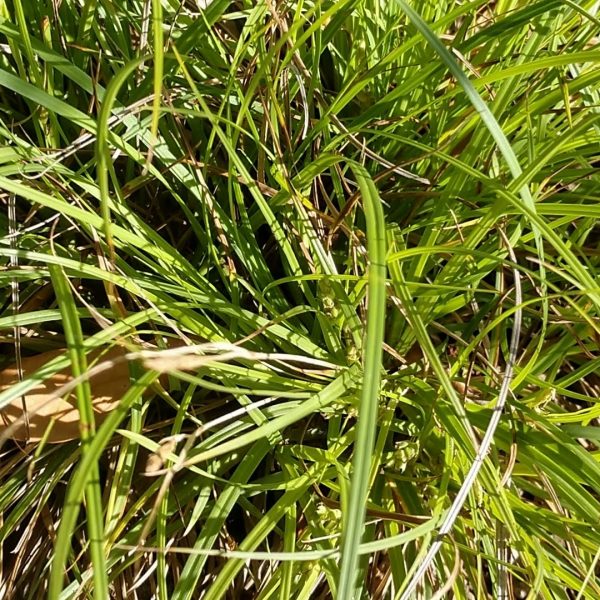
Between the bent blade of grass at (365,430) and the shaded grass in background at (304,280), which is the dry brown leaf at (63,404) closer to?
the shaded grass in background at (304,280)

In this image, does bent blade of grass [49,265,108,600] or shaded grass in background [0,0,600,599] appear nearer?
bent blade of grass [49,265,108,600]

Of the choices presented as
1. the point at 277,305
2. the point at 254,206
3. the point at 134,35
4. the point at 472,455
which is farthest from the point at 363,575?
the point at 134,35

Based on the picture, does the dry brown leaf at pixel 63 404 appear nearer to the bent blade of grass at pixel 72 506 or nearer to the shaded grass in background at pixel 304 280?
the shaded grass in background at pixel 304 280

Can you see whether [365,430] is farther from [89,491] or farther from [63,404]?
[63,404]

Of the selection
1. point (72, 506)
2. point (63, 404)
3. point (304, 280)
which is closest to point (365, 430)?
point (72, 506)

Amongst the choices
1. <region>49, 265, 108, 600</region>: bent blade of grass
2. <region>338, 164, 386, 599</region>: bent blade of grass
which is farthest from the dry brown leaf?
<region>338, 164, 386, 599</region>: bent blade of grass

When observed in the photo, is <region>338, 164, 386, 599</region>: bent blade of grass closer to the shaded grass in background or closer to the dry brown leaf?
the shaded grass in background

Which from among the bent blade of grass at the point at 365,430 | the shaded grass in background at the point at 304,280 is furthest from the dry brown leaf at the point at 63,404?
the bent blade of grass at the point at 365,430

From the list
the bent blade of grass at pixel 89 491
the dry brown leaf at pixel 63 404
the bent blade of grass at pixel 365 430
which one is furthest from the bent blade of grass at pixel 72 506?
the dry brown leaf at pixel 63 404

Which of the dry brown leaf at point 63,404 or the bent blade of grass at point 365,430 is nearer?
the bent blade of grass at point 365,430
